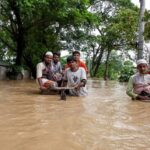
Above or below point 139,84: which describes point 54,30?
above

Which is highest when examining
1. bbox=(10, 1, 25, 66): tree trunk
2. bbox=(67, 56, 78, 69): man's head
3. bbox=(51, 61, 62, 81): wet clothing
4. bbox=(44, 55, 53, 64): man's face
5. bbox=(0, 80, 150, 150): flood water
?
bbox=(10, 1, 25, 66): tree trunk

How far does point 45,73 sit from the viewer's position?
10391mm

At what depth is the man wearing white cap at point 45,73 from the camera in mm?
10039

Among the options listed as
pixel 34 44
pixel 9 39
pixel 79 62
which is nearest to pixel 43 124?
pixel 79 62

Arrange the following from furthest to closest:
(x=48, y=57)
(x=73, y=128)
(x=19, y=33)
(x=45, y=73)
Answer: (x=19, y=33), (x=45, y=73), (x=48, y=57), (x=73, y=128)

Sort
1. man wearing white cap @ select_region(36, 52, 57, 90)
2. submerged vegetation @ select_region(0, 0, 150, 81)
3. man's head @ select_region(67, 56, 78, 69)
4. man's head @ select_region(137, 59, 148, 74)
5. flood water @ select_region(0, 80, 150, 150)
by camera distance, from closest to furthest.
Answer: flood water @ select_region(0, 80, 150, 150), man's head @ select_region(137, 59, 148, 74), man's head @ select_region(67, 56, 78, 69), man wearing white cap @ select_region(36, 52, 57, 90), submerged vegetation @ select_region(0, 0, 150, 81)

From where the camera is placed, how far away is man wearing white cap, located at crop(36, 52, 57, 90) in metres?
10.0

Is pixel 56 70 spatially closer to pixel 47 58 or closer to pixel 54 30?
pixel 47 58

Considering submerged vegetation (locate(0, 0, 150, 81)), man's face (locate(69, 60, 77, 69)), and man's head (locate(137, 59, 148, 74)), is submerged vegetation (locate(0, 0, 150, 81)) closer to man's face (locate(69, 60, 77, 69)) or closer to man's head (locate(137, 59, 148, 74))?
man's face (locate(69, 60, 77, 69))

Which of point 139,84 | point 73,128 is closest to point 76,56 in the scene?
point 139,84

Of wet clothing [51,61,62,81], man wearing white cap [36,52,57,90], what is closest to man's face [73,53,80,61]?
man wearing white cap [36,52,57,90]

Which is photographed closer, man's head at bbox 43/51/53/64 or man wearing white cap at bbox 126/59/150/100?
man wearing white cap at bbox 126/59/150/100

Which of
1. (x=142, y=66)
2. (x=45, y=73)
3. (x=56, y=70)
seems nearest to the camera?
(x=142, y=66)

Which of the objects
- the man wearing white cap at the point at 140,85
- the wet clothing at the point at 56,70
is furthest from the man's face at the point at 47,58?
the man wearing white cap at the point at 140,85
